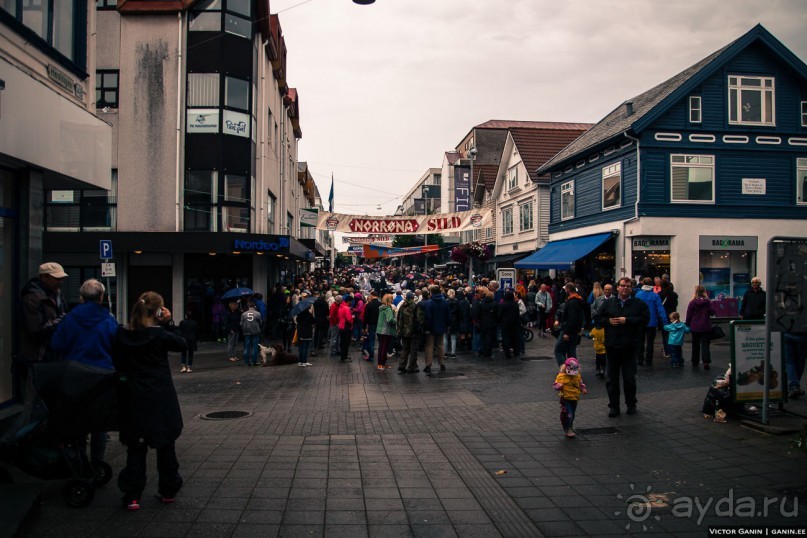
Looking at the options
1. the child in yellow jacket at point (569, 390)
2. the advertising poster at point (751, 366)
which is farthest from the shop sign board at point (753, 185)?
the child in yellow jacket at point (569, 390)

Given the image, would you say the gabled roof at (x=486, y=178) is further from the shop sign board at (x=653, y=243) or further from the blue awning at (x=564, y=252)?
the shop sign board at (x=653, y=243)

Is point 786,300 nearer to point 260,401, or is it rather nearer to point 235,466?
point 235,466

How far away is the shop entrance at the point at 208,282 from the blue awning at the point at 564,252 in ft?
41.8

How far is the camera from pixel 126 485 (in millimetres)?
5086

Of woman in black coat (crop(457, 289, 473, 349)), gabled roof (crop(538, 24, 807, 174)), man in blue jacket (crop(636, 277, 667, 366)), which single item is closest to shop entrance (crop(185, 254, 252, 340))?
woman in black coat (crop(457, 289, 473, 349))

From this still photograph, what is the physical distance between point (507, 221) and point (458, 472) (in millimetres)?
35038

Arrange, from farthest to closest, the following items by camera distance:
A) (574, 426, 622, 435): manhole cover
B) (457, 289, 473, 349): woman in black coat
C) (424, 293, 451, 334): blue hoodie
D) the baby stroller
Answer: (457, 289, 473, 349): woman in black coat, (424, 293, 451, 334): blue hoodie, (574, 426, 622, 435): manhole cover, the baby stroller

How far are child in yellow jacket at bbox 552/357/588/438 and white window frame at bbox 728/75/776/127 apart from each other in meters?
20.5

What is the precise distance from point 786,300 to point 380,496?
5.25 m

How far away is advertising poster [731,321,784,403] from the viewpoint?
8062 millimetres

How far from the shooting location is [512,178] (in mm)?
38594

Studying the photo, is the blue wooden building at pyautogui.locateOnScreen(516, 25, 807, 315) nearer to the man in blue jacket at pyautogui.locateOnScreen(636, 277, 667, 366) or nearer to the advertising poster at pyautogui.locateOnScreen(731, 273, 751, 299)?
the advertising poster at pyautogui.locateOnScreen(731, 273, 751, 299)

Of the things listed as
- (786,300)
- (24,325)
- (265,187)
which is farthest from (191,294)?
(786,300)

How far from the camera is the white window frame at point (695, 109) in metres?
23.5
